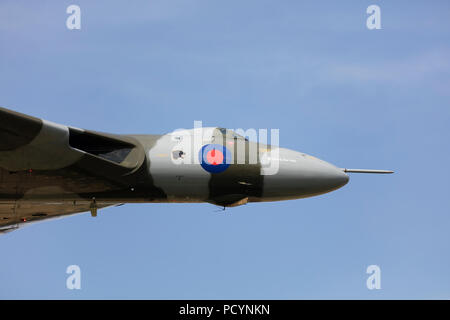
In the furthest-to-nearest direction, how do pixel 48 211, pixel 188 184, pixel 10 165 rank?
pixel 48 211
pixel 188 184
pixel 10 165

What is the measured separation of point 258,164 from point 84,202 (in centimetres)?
566

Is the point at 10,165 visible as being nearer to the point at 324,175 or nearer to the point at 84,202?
the point at 84,202

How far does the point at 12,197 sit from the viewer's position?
1081 inches

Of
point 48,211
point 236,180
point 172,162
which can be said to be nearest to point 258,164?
point 236,180

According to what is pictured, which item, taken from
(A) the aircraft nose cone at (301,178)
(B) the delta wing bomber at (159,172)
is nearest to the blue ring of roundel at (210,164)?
(B) the delta wing bomber at (159,172)

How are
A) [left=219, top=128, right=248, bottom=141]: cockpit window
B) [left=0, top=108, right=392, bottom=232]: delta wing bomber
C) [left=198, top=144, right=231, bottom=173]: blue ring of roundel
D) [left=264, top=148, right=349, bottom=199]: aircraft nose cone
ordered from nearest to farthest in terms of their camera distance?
1. [left=0, top=108, right=392, bottom=232]: delta wing bomber
2. [left=198, top=144, right=231, bottom=173]: blue ring of roundel
3. [left=264, top=148, right=349, bottom=199]: aircraft nose cone
4. [left=219, top=128, right=248, bottom=141]: cockpit window

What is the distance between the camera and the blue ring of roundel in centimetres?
2755

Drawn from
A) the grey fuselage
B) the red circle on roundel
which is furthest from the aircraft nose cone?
the red circle on roundel

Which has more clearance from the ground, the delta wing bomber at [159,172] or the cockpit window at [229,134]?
the cockpit window at [229,134]

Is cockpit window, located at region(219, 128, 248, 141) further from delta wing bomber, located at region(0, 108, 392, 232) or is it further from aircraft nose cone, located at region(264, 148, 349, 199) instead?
aircraft nose cone, located at region(264, 148, 349, 199)

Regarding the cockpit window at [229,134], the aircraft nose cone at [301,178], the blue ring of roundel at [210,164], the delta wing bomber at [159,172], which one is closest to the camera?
the delta wing bomber at [159,172]

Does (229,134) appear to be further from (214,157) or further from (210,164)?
(210,164)

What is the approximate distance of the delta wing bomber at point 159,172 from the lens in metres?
26.2

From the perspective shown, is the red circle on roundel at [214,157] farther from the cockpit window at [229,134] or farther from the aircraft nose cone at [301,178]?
the aircraft nose cone at [301,178]
